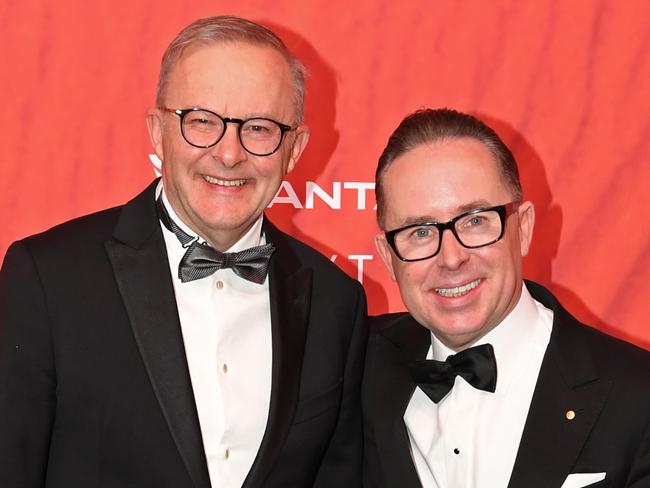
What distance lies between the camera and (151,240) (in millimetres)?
2482

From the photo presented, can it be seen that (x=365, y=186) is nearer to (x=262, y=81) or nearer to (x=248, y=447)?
(x=262, y=81)

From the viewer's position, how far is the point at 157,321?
2387 millimetres

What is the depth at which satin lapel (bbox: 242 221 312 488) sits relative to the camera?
2.46 metres

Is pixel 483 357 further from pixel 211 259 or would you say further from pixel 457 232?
pixel 211 259

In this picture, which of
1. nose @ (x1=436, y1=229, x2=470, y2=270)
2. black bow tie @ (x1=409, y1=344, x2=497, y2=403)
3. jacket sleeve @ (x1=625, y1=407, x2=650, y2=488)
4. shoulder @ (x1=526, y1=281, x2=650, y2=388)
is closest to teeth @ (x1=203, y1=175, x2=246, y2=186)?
nose @ (x1=436, y1=229, x2=470, y2=270)

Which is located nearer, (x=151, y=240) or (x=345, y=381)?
(x=151, y=240)

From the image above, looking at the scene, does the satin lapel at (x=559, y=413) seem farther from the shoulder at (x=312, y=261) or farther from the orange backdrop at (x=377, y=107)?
the orange backdrop at (x=377, y=107)

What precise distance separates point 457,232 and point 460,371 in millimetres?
357

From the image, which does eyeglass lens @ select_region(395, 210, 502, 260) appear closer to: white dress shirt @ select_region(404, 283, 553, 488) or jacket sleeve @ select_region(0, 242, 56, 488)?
white dress shirt @ select_region(404, 283, 553, 488)

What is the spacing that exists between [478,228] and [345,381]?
1.93ft

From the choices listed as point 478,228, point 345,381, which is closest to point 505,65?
point 478,228

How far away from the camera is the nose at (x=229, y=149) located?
240 centimetres

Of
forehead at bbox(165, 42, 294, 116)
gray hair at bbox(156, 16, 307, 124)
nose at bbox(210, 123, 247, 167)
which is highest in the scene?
gray hair at bbox(156, 16, 307, 124)

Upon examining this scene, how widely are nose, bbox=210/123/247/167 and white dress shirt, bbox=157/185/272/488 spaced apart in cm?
25
